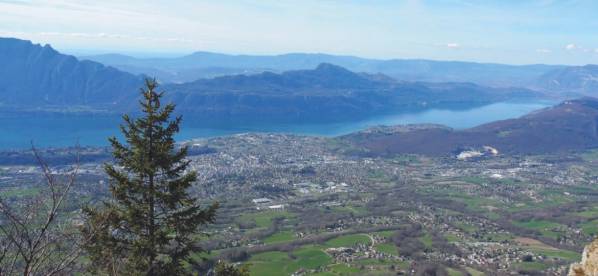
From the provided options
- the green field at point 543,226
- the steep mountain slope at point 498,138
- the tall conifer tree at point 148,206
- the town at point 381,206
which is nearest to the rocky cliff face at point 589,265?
the tall conifer tree at point 148,206

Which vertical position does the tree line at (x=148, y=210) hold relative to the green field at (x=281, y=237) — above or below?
above

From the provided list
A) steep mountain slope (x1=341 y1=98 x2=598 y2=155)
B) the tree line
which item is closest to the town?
steep mountain slope (x1=341 y1=98 x2=598 y2=155)

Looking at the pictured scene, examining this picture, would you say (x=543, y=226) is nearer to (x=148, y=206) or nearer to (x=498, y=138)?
(x=148, y=206)

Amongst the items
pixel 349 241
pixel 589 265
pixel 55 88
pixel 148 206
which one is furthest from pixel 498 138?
pixel 55 88

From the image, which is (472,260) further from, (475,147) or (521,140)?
(521,140)

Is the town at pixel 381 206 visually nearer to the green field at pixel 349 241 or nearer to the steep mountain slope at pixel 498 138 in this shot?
the green field at pixel 349 241
